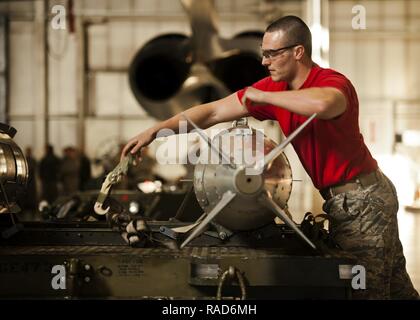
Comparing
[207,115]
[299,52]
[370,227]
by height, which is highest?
[299,52]

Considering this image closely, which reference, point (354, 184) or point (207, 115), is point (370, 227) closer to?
point (354, 184)

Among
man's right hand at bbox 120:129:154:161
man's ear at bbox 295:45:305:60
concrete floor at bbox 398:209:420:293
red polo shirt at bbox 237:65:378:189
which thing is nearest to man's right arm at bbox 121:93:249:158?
man's right hand at bbox 120:129:154:161

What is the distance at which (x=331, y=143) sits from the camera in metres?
2.23

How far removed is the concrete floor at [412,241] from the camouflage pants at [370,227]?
202cm

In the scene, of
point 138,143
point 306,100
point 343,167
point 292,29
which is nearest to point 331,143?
point 343,167

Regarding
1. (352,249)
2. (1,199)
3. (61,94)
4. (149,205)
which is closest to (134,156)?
(1,199)

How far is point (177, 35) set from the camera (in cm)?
634

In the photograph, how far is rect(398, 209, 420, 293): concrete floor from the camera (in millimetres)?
4660

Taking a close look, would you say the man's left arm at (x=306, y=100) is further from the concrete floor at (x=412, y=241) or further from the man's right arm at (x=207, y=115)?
the concrete floor at (x=412, y=241)

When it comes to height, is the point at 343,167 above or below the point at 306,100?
below

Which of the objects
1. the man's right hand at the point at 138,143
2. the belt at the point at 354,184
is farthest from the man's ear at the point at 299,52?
the man's right hand at the point at 138,143

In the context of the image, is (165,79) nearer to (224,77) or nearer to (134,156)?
(224,77)

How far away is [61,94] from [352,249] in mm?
10257

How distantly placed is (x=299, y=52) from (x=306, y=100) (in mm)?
355
